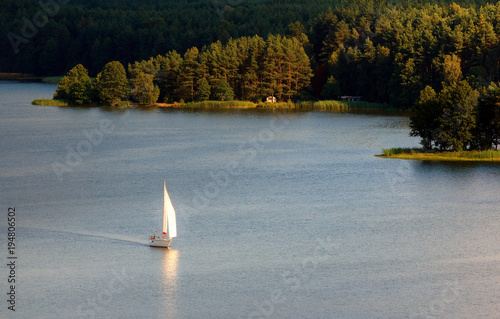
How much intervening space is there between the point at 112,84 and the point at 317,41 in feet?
106

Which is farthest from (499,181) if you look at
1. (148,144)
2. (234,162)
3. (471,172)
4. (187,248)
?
(148,144)

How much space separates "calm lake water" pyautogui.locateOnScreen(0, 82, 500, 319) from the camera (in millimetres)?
29375

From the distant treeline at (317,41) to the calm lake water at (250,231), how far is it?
27.5 metres

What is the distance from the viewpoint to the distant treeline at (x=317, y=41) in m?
93.4

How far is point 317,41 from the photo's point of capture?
117m

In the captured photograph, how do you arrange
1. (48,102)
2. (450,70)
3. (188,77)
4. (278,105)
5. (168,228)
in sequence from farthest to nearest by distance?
(278,105), (48,102), (188,77), (450,70), (168,228)

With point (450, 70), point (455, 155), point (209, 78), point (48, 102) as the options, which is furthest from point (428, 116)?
point (48, 102)

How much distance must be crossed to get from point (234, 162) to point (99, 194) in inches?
563

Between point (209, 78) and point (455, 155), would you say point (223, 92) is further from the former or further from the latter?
point (455, 155)

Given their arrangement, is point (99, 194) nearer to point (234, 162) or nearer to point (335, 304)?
point (234, 162)

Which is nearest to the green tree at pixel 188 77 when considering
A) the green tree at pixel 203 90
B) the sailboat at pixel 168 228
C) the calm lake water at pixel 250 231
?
the green tree at pixel 203 90

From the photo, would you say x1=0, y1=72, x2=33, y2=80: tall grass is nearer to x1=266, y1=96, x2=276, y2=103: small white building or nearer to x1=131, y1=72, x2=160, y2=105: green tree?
x1=131, y1=72, x2=160, y2=105: green tree

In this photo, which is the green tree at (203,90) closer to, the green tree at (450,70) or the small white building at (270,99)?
the small white building at (270,99)

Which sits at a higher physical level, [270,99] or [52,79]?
[52,79]
